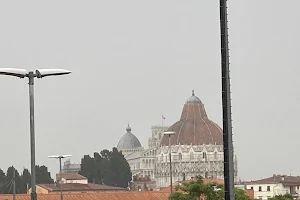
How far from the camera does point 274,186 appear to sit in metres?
178

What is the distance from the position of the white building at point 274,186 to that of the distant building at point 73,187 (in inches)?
877

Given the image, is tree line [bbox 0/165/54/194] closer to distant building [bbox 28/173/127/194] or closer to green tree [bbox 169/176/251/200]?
distant building [bbox 28/173/127/194]

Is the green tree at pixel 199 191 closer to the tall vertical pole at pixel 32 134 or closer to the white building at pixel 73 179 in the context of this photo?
the tall vertical pole at pixel 32 134

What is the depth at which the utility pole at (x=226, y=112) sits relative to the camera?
775 inches

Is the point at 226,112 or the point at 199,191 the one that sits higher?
the point at 226,112

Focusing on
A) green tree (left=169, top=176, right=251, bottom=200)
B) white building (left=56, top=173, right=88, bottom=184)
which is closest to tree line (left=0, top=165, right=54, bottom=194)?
white building (left=56, top=173, right=88, bottom=184)

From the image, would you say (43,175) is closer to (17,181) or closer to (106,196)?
(17,181)

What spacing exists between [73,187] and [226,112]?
148932 mm

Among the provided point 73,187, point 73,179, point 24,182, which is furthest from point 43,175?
point 73,187

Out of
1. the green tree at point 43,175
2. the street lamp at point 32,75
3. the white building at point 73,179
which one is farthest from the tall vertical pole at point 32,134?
the white building at point 73,179

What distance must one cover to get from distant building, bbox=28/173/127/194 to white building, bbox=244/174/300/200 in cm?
2228

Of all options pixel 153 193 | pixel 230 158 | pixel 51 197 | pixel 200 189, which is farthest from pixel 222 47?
pixel 153 193

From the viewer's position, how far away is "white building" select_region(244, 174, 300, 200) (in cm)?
17350

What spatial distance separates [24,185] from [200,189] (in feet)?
347
